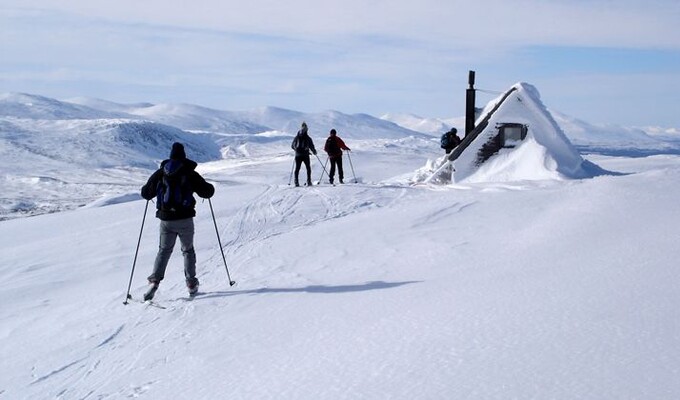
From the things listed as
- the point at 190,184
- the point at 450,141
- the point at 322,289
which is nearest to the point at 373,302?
the point at 322,289

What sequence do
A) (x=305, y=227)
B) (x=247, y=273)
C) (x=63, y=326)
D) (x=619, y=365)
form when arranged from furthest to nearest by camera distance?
1. (x=305, y=227)
2. (x=247, y=273)
3. (x=63, y=326)
4. (x=619, y=365)

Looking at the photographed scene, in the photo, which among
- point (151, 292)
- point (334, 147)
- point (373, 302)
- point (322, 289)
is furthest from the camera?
point (334, 147)

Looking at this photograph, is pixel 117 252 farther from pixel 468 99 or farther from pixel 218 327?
pixel 468 99

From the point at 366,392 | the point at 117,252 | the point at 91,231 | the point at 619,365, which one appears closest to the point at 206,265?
the point at 117,252

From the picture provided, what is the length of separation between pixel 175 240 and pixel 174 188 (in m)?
0.72

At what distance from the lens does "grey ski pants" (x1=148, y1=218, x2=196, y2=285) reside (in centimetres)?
730

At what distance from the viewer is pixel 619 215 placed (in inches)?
368

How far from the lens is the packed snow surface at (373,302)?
4.23 m

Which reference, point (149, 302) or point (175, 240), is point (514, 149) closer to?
point (175, 240)

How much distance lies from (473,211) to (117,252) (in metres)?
6.85

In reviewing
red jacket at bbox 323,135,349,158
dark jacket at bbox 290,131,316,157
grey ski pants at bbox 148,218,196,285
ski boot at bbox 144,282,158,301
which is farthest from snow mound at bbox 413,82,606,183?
ski boot at bbox 144,282,158,301

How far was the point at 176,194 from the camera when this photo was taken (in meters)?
7.10

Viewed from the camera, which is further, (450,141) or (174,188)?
(450,141)

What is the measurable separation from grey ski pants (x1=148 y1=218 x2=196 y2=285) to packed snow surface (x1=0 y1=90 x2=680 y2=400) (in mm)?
387
